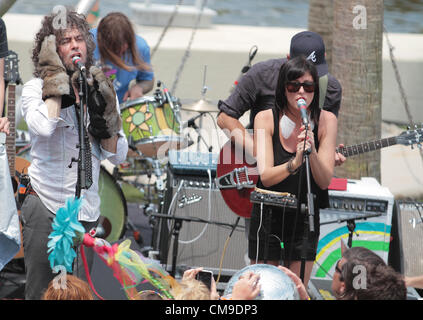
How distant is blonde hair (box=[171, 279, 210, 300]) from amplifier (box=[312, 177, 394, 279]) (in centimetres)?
241

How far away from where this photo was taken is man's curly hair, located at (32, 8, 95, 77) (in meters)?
3.48

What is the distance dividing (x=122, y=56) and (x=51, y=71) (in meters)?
2.57

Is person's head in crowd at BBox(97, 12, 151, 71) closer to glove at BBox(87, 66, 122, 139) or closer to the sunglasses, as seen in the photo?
glove at BBox(87, 66, 122, 139)

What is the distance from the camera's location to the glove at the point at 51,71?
3312mm

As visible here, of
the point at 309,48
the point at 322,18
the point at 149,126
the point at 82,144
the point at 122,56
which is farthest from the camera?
the point at 322,18

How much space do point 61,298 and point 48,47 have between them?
4.47ft

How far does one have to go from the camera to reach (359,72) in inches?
234

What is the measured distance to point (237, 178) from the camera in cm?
448

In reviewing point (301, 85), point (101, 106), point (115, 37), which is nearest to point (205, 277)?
point (101, 106)

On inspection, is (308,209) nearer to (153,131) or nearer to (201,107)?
(153,131)

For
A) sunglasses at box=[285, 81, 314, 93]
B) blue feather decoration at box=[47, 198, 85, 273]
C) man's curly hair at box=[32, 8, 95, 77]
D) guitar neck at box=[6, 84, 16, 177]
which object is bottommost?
blue feather decoration at box=[47, 198, 85, 273]

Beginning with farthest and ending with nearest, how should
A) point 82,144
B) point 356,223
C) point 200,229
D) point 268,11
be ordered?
point 268,11 < point 200,229 < point 356,223 < point 82,144

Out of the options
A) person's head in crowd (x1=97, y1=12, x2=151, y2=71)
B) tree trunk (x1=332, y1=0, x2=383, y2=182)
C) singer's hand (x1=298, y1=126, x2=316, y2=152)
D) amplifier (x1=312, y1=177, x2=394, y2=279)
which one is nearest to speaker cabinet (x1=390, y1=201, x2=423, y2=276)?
amplifier (x1=312, y1=177, x2=394, y2=279)
